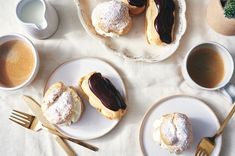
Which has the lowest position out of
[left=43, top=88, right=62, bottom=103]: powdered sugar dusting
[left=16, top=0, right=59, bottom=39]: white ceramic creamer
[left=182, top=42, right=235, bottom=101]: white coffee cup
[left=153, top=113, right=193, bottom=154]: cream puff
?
[left=153, top=113, right=193, bottom=154]: cream puff

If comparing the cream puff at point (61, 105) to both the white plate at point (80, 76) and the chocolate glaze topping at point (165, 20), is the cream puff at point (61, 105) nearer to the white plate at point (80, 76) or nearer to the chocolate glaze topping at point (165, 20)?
the white plate at point (80, 76)

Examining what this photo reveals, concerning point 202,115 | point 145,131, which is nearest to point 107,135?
point 145,131

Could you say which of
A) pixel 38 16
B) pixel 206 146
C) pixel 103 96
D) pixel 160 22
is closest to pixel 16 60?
pixel 38 16

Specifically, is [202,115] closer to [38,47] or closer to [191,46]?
[191,46]

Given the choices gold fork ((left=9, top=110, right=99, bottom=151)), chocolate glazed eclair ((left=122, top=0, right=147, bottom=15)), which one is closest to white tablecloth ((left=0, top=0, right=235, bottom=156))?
gold fork ((left=9, top=110, right=99, bottom=151))

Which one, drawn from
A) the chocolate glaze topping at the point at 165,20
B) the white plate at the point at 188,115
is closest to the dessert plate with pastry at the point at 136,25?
the chocolate glaze topping at the point at 165,20

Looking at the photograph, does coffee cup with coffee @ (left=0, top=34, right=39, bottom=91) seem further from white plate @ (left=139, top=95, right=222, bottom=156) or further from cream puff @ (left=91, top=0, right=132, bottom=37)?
white plate @ (left=139, top=95, right=222, bottom=156)
